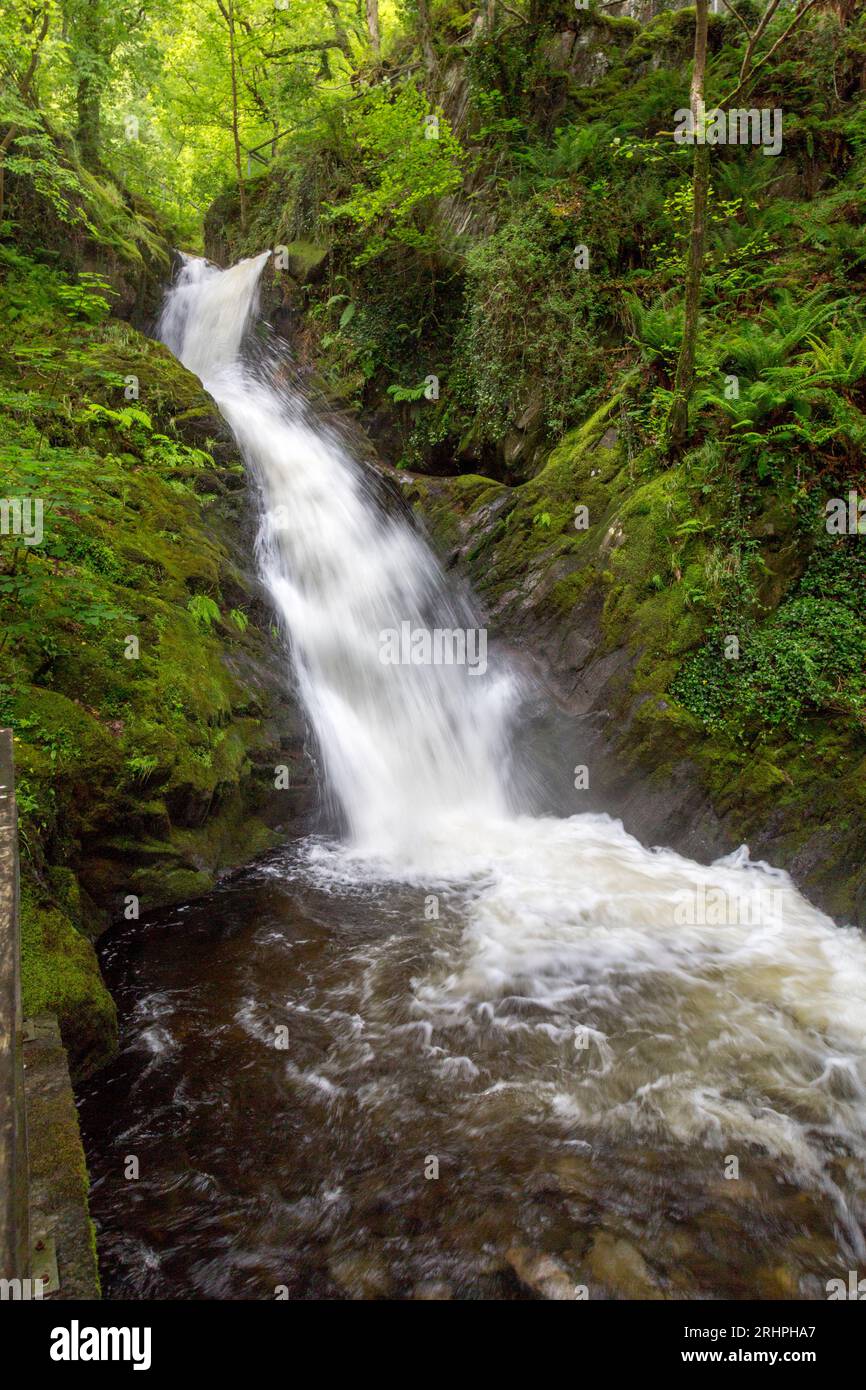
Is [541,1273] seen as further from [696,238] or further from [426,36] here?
[426,36]

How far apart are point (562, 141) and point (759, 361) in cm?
642

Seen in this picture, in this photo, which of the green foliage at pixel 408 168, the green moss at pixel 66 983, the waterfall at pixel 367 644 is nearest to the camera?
the green moss at pixel 66 983

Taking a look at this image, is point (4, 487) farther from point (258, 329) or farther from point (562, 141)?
point (258, 329)

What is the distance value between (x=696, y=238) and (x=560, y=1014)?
718 cm

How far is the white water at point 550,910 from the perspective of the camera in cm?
380

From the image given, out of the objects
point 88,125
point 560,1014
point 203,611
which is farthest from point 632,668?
point 88,125

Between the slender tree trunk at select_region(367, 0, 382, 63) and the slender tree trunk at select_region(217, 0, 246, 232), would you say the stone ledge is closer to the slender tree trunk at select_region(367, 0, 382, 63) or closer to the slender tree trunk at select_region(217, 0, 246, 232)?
the slender tree trunk at select_region(217, 0, 246, 232)

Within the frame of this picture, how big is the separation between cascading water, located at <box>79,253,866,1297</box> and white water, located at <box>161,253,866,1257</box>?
0.07 feet

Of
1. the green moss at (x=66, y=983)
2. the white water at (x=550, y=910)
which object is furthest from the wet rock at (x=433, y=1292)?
the green moss at (x=66, y=983)

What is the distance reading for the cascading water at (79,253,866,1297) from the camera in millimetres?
3215

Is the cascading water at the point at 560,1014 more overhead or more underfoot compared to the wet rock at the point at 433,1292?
more overhead

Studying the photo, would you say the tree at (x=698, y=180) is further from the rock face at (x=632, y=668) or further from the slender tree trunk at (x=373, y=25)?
the slender tree trunk at (x=373, y=25)

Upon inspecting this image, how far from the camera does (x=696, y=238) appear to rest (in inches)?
262

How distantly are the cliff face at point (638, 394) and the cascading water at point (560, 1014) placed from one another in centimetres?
93
